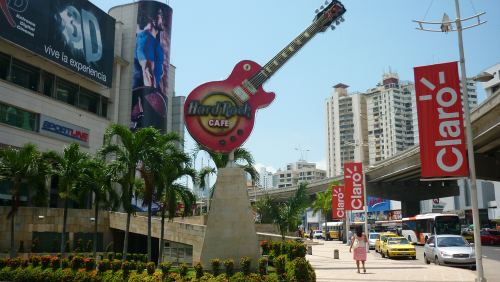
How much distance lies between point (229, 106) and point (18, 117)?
28.4m

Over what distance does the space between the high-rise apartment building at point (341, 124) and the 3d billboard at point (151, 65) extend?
107057 millimetres

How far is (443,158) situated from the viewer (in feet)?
48.8

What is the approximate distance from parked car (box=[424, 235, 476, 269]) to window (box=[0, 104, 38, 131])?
34.6 metres

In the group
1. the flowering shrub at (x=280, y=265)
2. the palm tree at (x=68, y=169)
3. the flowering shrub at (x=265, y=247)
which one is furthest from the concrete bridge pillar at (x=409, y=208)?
the flowering shrub at (x=280, y=265)

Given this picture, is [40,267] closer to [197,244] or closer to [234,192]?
[234,192]

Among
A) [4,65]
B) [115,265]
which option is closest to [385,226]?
[4,65]

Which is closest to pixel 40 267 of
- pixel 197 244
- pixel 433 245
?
pixel 197 244

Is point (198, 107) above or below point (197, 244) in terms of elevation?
above

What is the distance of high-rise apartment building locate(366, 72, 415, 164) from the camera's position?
155750 mm

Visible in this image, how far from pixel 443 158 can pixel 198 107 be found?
10.4 metres

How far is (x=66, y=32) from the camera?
44969mm

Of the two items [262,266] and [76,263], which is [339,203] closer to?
[262,266]

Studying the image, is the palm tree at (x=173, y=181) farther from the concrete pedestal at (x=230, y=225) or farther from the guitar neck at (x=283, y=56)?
the guitar neck at (x=283, y=56)

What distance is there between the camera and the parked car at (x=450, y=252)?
22.8 m
